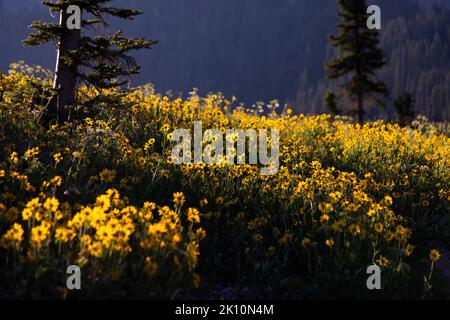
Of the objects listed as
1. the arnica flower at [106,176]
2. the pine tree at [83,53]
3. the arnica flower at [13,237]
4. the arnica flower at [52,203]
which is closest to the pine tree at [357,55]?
the pine tree at [83,53]

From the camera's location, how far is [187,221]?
5.20m

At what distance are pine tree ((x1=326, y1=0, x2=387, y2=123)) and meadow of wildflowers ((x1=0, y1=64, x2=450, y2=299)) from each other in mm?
19005

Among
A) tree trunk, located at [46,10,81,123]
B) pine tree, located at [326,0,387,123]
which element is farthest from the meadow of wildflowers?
pine tree, located at [326,0,387,123]

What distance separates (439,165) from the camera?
8.69 m

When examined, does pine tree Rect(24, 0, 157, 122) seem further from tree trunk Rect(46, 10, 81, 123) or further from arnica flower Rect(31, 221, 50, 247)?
arnica flower Rect(31, 221, 50, 247)

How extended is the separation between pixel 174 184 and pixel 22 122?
2675 mm

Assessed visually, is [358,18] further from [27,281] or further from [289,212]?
[27,281]

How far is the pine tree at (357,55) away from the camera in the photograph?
26406 millimetres

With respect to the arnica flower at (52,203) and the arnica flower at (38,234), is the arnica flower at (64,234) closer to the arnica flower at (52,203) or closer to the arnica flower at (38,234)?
the arnica flower at (38,234)

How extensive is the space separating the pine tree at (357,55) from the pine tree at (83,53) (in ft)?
68.2

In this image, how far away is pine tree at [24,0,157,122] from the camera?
766 centimetres

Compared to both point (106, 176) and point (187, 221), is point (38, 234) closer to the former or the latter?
point (106, 176)

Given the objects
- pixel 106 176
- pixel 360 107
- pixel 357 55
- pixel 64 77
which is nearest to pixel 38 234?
pixel 106 176

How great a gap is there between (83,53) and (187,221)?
4.17m
